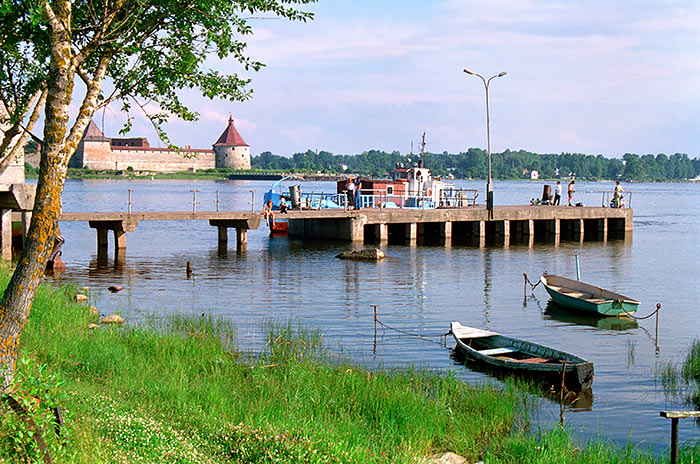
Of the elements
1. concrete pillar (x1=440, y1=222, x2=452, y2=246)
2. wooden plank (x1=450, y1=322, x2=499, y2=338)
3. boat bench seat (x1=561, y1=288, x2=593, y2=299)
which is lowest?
wooden plank (x1=450, y1=322, x2=499, y2=338)

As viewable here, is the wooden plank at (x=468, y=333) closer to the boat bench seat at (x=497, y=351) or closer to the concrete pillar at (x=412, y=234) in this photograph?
the boat bench seat at (x=497, y=351)

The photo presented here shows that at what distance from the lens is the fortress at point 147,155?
16138cm

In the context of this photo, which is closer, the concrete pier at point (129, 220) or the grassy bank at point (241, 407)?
the grassy bank at point (241, 407)

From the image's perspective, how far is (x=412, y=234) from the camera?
39.4 meters

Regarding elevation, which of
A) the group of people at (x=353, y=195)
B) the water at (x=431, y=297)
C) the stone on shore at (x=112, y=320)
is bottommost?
the water at (x=431, y=297)

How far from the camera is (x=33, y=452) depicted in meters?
5.94

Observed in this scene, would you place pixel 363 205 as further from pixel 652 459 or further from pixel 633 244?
pixel 652 459

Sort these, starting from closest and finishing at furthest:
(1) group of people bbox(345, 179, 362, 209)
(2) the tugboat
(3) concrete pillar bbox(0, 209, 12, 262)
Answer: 1. (3) concrete pillar bbox(0, 209, 12, 262)
2. (1) group of people bbox(345, 179, 362, 209)
3. (2) the tugboat

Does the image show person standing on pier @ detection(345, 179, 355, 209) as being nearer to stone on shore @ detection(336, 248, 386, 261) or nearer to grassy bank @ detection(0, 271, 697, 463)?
stone on shore @ detection(336, 248, 386, 261)

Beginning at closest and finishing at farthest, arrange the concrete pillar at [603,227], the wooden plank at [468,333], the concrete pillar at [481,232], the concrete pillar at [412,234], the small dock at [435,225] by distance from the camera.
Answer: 1. the wooden plank at [468,333]
2. the small dock at [435,225]
3. the concrete pillar at [412,234]
4. the concrete pillar at [481,232]
5. the concrete pillar at [603,227]

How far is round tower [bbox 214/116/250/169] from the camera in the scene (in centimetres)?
17712

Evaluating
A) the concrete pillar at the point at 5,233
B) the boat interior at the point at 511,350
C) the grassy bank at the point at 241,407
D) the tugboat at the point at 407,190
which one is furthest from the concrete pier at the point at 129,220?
the boat interior at the point at 511,350

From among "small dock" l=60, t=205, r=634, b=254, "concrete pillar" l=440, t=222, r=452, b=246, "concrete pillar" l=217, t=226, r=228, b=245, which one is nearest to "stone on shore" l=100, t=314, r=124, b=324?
"small dock" l=60, t=205, r=634, b=254

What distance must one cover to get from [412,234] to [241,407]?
3091 cm
